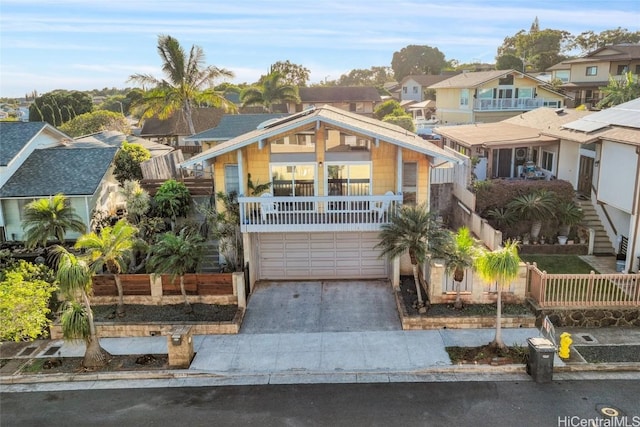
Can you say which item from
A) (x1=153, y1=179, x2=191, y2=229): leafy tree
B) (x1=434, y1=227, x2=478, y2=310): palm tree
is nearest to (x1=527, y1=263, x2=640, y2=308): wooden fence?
(x1=434, y1=227, x2=478, y2=310): palm tree

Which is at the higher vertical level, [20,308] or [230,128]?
[230,128]

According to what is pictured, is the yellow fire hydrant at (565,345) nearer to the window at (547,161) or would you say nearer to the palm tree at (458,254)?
the palm tree at (458,254)

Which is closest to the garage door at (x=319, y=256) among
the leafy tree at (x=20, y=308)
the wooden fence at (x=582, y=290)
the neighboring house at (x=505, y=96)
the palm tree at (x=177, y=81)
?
the wooden fence at (x=582, y=290)

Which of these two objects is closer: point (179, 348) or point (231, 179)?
point (179, 348)

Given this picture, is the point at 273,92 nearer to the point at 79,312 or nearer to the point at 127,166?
the point at 127,166

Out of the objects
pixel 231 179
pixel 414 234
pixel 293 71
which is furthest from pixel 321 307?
pixel 293 71

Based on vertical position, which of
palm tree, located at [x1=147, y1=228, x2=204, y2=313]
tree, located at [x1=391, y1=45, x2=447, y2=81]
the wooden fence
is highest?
tree, located at [x1=391, y1=45, x2=447, y2=81]

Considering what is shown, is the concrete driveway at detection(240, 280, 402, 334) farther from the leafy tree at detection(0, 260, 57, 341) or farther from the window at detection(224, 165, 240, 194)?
the leafy tree at detection(0, 260, 57, 341)

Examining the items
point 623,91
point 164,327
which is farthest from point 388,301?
point 623,91
